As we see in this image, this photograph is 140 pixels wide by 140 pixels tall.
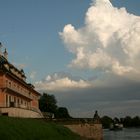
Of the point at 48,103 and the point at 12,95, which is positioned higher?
the point at 48,103

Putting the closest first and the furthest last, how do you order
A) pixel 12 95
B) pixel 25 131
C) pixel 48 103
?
pixel 25 131
pixel 12 95
pixel 48 103

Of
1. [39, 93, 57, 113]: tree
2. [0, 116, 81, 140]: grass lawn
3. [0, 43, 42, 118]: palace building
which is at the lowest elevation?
[0, 116, 81, 140]: grass lawn

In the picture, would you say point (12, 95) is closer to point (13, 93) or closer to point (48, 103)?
point (13, 93)

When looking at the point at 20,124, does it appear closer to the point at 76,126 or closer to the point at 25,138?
the point at 25,138

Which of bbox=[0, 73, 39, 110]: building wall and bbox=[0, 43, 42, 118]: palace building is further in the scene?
bbox=[0, 73, 39, 110]: building wall

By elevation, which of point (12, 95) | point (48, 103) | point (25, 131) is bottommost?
point (25, 131)

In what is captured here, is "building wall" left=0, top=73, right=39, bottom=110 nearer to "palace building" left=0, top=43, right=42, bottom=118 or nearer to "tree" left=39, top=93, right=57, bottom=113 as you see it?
"palace building" left=0, top=43, right=42, bottom=118

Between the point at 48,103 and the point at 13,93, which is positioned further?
the point at 48,103

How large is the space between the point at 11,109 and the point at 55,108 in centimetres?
8479

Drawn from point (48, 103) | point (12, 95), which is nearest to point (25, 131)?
point (12, 95)

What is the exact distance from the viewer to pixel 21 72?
111500 mm

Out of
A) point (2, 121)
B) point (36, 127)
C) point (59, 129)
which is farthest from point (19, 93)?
point (2, 121)

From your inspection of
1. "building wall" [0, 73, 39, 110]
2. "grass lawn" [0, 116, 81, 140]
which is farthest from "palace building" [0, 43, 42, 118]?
"grass lawn" [0, 116, 81, 140]

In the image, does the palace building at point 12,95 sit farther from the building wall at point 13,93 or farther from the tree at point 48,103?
the tree at point 48,103
